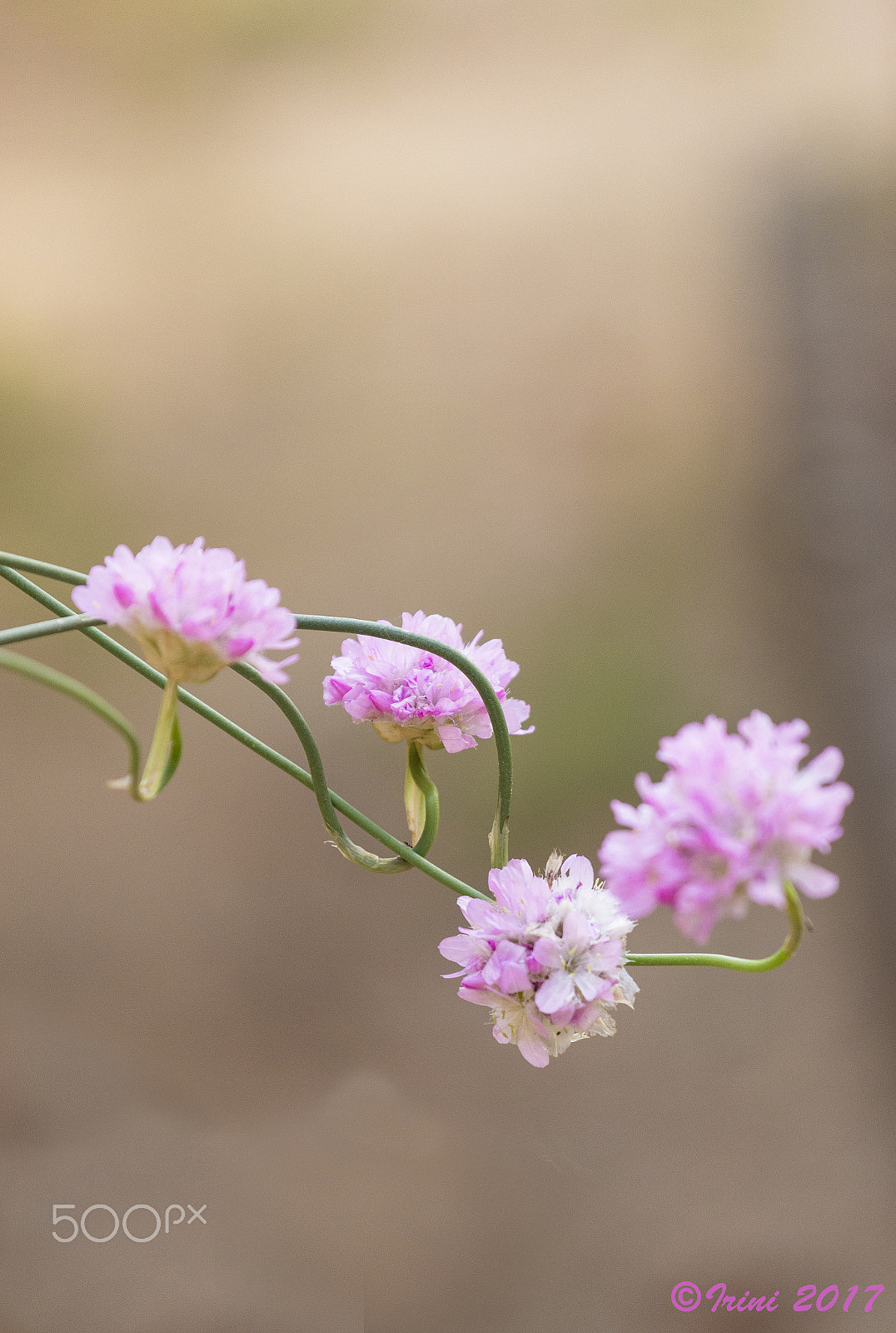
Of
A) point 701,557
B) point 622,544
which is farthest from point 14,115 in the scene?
point 701,557

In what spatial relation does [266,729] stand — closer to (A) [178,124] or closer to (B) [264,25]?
(A) [178,124]

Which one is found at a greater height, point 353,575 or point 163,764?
point 353,575

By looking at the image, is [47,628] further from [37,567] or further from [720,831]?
[720,831]

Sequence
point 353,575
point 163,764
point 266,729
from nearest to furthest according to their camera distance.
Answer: point 163,764 → point 266,729 → point 353,575

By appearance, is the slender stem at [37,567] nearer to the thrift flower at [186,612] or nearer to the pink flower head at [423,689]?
the thrift flower at [186,612]

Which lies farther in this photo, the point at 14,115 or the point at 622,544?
the point at 622,544

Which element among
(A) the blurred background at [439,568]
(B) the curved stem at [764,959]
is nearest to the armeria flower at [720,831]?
(B) the curved stem at [764,959]

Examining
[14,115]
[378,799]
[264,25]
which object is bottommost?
[378,799]
